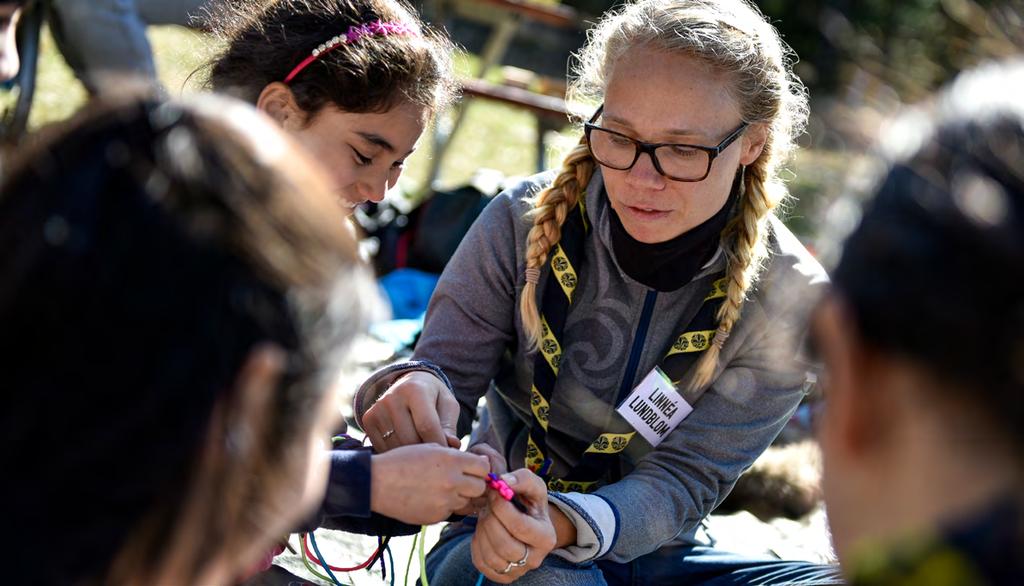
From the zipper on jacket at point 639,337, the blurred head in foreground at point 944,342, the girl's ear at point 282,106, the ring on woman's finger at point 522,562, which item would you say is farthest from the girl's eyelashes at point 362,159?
the blurred head in foreground at point 944,342

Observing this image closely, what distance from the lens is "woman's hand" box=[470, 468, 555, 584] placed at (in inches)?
84.2

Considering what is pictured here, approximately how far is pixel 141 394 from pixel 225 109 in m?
0.33

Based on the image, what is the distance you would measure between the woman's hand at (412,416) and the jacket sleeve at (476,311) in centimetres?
23

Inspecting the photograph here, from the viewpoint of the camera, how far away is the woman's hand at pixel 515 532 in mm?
2139

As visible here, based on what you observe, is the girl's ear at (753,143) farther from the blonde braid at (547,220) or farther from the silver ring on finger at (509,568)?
the silver ring on finger at (509,568)

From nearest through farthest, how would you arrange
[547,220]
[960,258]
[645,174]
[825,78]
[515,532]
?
1. [960,258]
2. [515,532]
3. [645,174]
4. [547,220]
5. [825,78]

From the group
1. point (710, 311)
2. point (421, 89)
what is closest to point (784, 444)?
point (710, 311)

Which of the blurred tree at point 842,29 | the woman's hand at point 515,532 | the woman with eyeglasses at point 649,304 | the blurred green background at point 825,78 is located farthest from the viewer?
the blurred tree at point 842,29

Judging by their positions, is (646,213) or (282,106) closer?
(646,213)

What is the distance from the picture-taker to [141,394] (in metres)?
1.07

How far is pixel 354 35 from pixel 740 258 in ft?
3.53

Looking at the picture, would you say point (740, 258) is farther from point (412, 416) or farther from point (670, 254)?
point (412, 416)

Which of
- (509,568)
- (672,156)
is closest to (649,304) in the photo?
(672,156)

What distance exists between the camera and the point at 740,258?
2.51m
